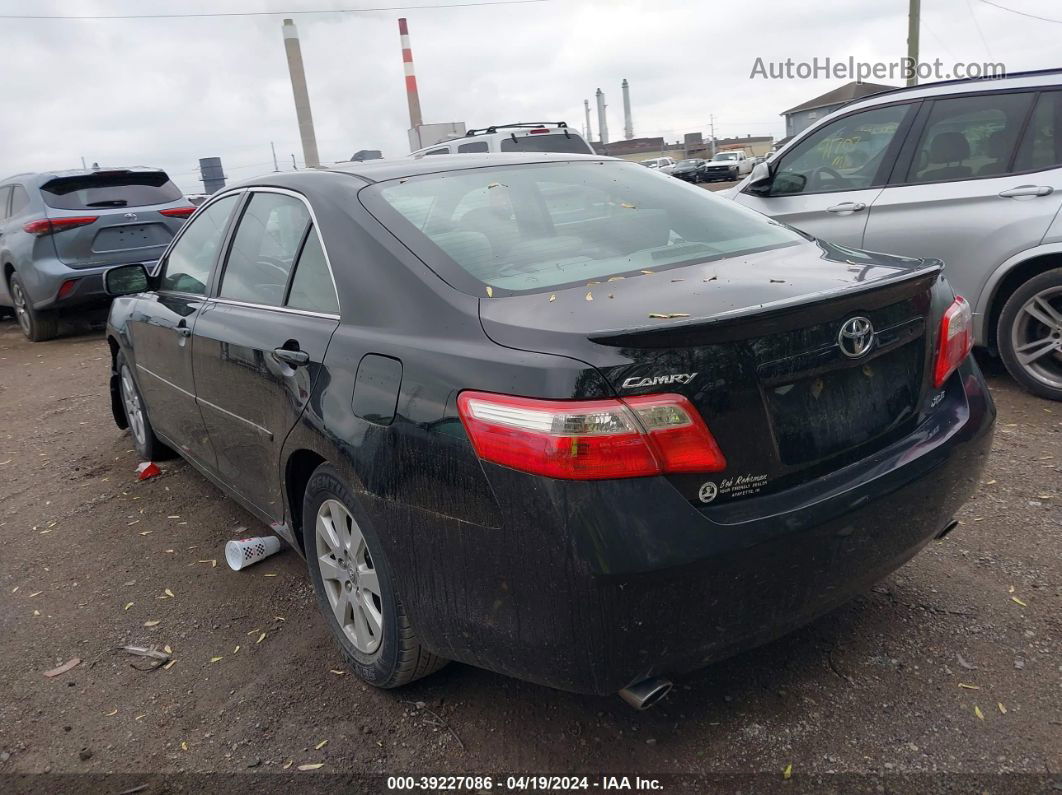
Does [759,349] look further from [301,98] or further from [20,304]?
[301,98]

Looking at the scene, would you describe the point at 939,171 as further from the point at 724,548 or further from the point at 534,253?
the point at 724,548

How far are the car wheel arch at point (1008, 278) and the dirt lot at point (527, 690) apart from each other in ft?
4.81

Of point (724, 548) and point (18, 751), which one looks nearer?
point (724, 548)

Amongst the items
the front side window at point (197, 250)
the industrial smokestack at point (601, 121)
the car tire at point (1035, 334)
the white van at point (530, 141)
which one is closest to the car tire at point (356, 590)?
the front side window at point (197, 250)

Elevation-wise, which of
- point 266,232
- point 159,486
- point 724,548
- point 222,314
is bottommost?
point 159,486

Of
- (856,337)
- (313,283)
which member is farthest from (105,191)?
(856,337)

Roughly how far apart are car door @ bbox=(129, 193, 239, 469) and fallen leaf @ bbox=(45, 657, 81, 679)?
943 mm

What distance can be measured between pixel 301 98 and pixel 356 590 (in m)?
51.5

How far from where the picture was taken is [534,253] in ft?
8.41

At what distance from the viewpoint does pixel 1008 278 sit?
192 inches

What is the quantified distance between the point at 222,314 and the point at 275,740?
1.64 m

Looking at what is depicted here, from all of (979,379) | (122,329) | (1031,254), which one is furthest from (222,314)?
(1031,254)

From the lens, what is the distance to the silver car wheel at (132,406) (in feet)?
16.1

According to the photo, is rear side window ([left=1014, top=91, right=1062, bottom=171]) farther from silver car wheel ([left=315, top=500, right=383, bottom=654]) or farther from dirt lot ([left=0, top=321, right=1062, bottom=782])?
silver car wheel ([left=315, top=500, right=383, bottom=654])
